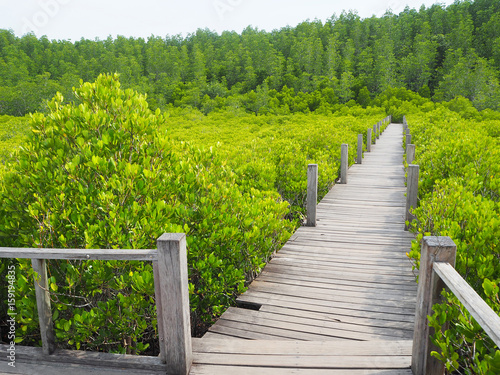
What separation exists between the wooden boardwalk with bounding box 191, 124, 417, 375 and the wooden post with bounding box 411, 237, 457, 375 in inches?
8.7

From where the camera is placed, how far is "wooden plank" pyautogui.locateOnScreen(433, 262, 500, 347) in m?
1.65

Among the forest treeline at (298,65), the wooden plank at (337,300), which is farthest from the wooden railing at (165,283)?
the forest treeline at (298,65)

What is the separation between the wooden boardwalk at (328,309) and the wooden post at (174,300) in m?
0.20

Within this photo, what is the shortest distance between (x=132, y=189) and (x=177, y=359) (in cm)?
149

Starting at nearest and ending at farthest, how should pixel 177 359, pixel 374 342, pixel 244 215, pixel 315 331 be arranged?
1. pixel 177 359
2. pixel 374 342
3. pixel 315 331
4. pixel 244 215

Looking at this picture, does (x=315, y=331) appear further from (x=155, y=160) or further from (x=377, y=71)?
(x=377, y=71)

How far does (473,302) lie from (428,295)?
1.80 feet

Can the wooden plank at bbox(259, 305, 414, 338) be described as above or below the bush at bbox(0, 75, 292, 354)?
below

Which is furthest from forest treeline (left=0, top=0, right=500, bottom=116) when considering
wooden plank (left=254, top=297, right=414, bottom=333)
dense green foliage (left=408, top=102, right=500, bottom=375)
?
wooden plank (left=254, top=297, right=414, bottom=333)

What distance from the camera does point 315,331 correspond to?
350 cm

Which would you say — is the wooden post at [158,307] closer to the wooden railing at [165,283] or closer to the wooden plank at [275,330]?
the wooden railing at [165,283]

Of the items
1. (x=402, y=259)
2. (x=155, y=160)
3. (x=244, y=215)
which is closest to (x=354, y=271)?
(x=402, y=259)

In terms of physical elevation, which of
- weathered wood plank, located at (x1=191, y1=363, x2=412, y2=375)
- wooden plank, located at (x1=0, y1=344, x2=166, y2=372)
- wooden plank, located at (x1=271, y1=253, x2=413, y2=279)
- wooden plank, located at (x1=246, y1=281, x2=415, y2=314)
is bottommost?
wooden plank, located at (x1=271, y1=253, x2=413, y2=279)

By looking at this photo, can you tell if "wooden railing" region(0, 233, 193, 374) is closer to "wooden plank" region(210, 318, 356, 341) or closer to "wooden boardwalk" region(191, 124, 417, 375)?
"wooden boardwalk" region(191, 124, 417, 375)
